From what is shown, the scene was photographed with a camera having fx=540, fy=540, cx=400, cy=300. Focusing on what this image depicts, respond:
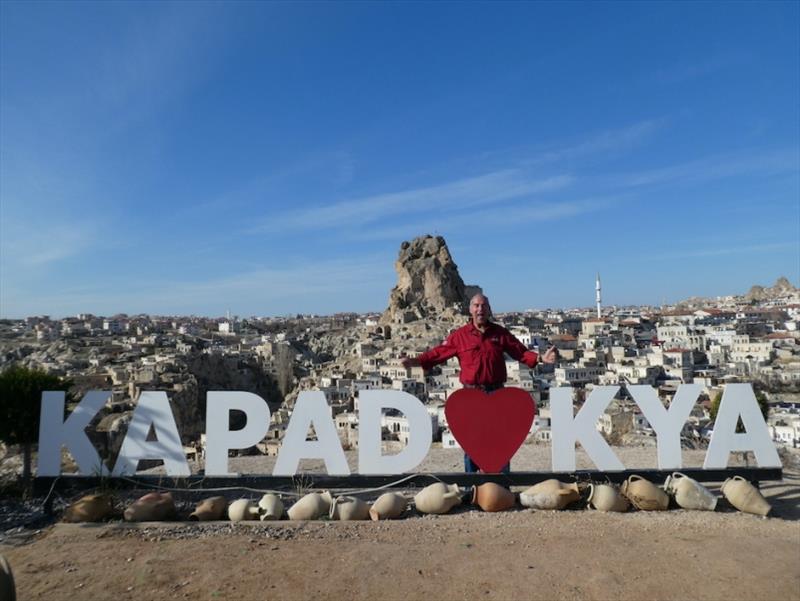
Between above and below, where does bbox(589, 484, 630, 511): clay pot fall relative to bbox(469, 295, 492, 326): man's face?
below

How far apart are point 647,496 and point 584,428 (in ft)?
3.27

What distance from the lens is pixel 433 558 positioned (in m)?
4.76

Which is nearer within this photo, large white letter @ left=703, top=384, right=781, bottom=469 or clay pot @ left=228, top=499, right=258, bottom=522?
clay pot @ left=228, top=499, right=258, bottom=522

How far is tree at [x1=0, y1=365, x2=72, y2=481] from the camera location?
724cm

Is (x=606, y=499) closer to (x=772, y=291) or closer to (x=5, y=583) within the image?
(x=5, y=583)

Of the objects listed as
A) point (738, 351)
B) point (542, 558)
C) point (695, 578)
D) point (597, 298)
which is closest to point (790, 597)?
point (695, 578)

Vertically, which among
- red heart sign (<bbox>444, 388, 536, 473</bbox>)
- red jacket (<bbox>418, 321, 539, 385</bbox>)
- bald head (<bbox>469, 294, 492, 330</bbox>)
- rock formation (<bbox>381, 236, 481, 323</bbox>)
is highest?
rock formation (<bbox>381, 236, 481, 323</bbox>)

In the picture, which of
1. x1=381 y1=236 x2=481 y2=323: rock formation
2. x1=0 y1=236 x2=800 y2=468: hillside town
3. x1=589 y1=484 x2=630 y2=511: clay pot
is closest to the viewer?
x1=589 y1=484 x2=630 y2=511: clay pot

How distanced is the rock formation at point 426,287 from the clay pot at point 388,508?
100743 mm

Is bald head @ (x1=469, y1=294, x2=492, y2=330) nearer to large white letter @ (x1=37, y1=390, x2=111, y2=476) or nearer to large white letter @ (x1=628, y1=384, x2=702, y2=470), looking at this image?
large white letter @ (x1=628, y1=384, x2=702, y2=470)

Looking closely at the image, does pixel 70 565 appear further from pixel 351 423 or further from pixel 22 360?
pixel 22 360

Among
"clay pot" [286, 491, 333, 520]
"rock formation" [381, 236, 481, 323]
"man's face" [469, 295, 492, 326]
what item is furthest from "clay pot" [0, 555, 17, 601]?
"rock formation" [381, 236, 481, 323]

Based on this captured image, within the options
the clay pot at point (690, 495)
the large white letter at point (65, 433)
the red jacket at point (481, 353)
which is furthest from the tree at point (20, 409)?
the clay pot at point (690, 495)

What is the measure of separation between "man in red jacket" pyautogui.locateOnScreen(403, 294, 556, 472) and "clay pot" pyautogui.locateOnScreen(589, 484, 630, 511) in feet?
3.45
